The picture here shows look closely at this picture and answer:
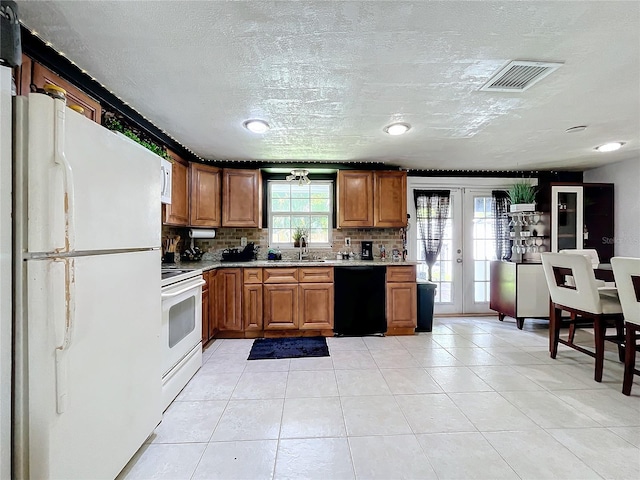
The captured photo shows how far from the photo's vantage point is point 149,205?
1.66m

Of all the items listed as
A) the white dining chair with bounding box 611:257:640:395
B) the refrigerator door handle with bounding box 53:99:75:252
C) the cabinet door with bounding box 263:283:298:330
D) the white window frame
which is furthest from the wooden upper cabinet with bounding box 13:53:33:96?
the white dining chair with bounding box 611:257:640:395

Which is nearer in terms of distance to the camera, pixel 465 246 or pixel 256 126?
pixel 256 126

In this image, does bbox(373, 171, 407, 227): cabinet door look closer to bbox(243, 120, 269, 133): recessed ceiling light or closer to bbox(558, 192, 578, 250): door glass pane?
bbox(243, 120, 269, 133): recessed ceiling light

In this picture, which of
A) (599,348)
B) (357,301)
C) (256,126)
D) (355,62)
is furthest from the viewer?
(357,301)

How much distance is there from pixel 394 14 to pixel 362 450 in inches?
89.7

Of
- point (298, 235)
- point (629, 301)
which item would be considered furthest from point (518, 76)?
point (298, 235)

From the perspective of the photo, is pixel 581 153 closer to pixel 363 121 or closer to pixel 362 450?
pixel 363 121

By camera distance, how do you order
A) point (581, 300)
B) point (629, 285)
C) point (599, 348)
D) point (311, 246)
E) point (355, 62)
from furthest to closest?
point (311, 246), point (581, 300), point (599, 348), point (629, 285), point (355, 62)

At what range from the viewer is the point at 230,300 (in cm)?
352

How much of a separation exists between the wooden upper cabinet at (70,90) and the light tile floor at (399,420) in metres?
2.13

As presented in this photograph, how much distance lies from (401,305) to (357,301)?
1.88 ft

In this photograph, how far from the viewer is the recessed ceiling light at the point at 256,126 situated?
2609 millimetres

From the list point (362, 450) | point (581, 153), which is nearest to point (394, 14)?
point (362, 450)

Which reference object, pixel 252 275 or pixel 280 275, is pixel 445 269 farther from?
pixel 252 275
